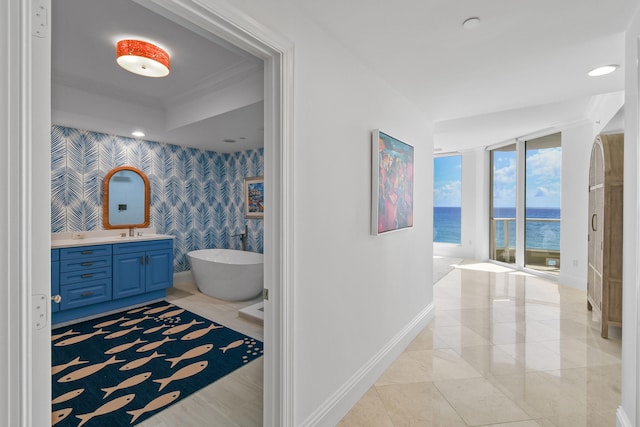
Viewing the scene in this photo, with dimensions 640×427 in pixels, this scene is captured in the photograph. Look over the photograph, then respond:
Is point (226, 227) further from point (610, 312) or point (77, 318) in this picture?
point (610, 312)

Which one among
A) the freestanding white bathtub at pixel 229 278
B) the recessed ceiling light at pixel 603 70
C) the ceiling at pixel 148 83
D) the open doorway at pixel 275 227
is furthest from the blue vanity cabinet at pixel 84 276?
the recessed ceiling light at pixel 603 70

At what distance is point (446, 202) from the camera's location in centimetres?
1711

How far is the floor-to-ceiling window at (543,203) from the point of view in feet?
17.7

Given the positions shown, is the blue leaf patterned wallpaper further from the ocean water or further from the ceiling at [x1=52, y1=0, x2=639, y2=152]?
the ocean water

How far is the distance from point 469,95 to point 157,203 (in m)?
4.44

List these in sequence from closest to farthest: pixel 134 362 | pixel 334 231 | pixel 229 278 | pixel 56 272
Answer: pixel 334 231
pixel 134 362
pixel 56 272
pixel 229 278

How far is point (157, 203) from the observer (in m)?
4.79

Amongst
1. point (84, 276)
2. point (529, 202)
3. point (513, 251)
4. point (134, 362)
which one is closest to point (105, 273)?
point (84, 276)

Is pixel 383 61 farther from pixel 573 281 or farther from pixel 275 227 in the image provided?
pixel 573 281

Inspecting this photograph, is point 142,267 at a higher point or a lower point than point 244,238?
lower

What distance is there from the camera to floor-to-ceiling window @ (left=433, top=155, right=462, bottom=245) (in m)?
10.0

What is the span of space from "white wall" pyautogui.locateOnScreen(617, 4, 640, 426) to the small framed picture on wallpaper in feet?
14.5

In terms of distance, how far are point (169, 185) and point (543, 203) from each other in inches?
254

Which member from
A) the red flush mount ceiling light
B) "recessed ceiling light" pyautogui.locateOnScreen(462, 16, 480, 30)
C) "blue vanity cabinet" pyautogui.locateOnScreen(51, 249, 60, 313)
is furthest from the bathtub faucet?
"recessed ceiling light" pyautogui.locateOnScreen(462, 16, 480, 30)
